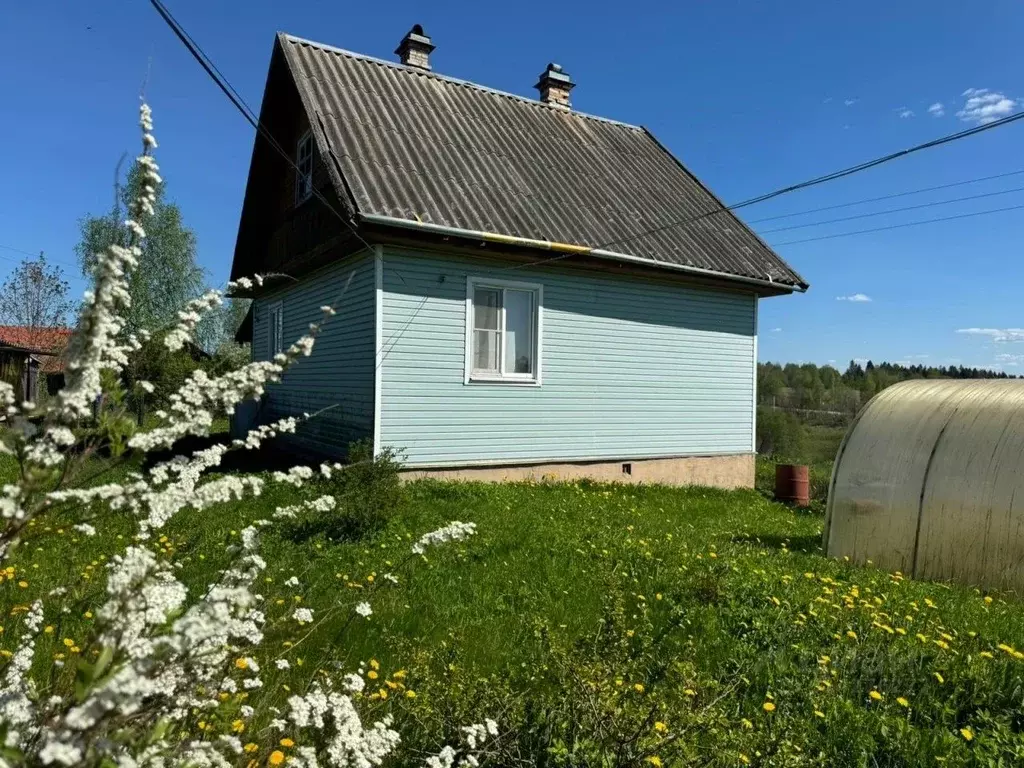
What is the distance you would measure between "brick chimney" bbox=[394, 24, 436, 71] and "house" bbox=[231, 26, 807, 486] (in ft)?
0.12

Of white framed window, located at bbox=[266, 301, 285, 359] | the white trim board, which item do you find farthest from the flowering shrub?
A: white framed window, located at bbox=[266, 301, 285, 359]

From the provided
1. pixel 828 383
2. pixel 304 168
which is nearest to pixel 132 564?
pixel 304 168

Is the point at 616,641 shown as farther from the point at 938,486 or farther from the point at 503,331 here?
the point at 503,331

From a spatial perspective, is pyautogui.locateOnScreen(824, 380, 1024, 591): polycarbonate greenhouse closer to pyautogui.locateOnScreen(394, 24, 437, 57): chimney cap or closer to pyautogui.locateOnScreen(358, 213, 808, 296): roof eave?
pyautogui.locateOnScreen(358, 213, 808, 296): roof eave

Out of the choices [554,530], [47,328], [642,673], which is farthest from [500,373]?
[47,328]

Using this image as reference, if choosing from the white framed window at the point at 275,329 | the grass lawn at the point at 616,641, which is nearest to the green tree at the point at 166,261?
the white framed window at the point at 275,329

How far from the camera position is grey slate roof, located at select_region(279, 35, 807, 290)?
A: 1061cm

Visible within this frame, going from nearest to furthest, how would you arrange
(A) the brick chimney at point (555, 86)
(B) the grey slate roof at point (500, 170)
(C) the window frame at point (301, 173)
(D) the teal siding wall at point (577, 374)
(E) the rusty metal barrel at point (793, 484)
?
1. (D) the teal siding wall at point (577, 374)
2. (B) the grey slate roof at point (500, 170)
3. (C) the window frame at point (301, 173)
4. (E) the rusty metal barrel at point (793, 484)
5. (A) the brick chimney at point (555, 86)

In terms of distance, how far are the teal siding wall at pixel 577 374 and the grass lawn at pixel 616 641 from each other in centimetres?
283

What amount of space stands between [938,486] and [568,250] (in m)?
5.94

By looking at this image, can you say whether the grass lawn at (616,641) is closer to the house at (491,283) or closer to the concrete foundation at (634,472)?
the concrete foundation at (634,472)

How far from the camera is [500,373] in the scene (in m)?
11.1

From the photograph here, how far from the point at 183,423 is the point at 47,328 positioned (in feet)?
93.3

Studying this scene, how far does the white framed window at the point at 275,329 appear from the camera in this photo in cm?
1467
